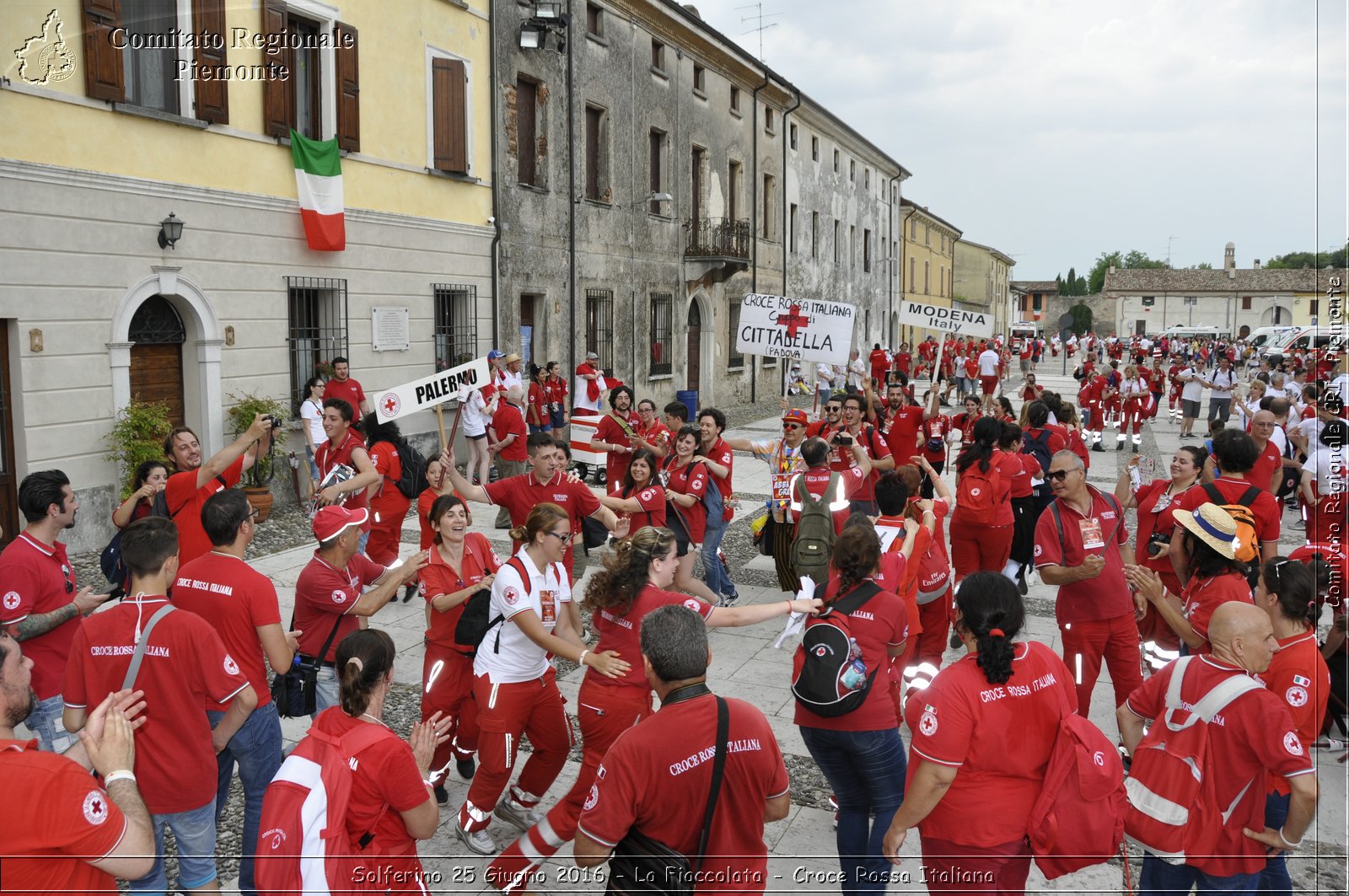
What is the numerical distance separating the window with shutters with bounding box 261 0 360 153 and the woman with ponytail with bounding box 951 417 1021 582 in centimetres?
1050

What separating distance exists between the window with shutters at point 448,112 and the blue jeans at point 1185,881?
1530 centimetres

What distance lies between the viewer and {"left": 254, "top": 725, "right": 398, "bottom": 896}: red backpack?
290 centimetres

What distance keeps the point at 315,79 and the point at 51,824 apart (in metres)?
13.9

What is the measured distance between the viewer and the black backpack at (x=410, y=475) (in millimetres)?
8414

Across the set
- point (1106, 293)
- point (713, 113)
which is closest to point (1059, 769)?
point (713, 113)

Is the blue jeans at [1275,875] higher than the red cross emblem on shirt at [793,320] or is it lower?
lower

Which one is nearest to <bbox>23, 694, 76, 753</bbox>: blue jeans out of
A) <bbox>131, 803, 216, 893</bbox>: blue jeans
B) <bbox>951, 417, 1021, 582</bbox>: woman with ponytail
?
<bbox>131, 803, 216, 893</bbox>: blue jeans

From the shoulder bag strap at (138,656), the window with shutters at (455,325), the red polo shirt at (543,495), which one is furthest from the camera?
the window with shutters at (455,325)

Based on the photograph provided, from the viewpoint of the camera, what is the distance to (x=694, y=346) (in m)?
27.8

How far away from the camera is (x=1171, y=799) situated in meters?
3.38

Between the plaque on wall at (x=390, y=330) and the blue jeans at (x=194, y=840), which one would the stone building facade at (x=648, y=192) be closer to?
the plaque on wall at (x=390, y=330)

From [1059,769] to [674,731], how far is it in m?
1.28

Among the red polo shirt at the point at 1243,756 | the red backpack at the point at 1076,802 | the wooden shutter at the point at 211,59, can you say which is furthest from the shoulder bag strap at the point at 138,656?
the wooden shutter at the point at 211,59

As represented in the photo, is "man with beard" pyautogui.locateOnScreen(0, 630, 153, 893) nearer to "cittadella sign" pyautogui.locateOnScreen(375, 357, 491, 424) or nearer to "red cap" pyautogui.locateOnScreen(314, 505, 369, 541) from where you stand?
"red cap" pyautogui.locateOnScreen(314, 505, 369, 541)
